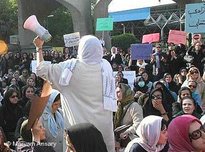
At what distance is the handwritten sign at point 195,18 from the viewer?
10.9 meters

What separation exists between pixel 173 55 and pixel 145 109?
5.23 m

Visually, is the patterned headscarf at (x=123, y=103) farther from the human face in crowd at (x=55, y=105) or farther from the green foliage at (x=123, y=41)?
the green foliage at (x=123, y=41)

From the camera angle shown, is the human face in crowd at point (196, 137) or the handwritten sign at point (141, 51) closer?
the human face in crowd at point (196, 137)

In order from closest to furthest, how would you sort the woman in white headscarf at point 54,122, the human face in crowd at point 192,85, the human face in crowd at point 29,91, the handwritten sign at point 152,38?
the woman in white headscarf at point 54,122, the human face in crowd at point 192,85, the human face in crowd at point 29,91, the handwritten sign at point 152,38

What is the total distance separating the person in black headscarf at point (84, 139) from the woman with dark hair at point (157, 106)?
3081 mm

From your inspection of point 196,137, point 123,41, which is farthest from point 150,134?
point 123,41

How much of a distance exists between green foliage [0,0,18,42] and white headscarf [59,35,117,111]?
37698mm

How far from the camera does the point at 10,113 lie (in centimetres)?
650

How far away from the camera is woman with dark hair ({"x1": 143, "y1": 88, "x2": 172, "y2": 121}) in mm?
5989

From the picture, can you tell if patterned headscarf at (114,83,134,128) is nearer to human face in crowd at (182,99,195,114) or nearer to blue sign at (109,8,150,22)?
human face in crowd at (182,99,195,114)

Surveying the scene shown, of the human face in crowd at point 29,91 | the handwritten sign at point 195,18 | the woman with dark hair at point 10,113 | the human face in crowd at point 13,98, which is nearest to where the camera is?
the woman with dark hair at point 10,113

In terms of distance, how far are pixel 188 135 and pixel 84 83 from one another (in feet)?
3.04

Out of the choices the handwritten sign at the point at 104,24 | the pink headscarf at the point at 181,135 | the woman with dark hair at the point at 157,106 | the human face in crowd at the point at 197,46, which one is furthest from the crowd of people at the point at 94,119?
the handwritten sign at the point at 104,24

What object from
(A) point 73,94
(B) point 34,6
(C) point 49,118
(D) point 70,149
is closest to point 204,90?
(C) point 49,118
